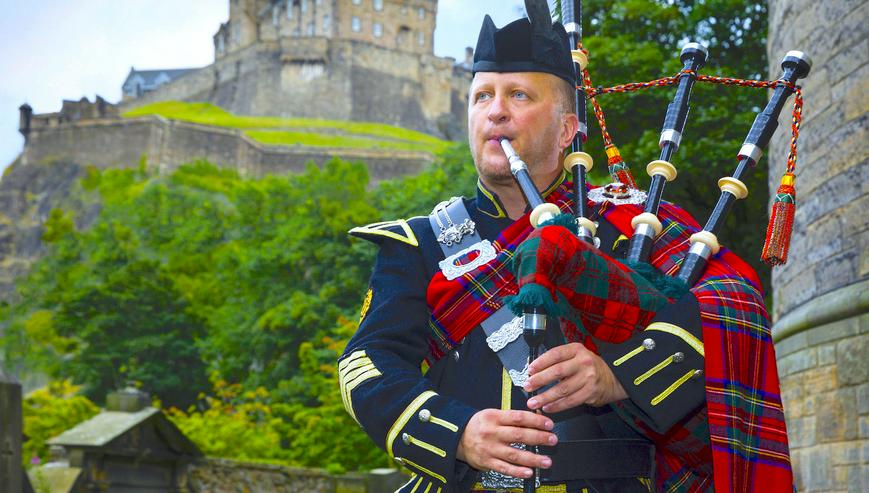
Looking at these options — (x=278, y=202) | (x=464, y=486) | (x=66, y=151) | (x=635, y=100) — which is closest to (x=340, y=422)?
(x=635, y=100)

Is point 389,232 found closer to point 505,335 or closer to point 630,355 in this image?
point 505,335

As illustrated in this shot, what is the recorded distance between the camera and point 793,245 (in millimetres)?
10797

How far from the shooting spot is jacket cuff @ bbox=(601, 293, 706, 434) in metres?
2.86

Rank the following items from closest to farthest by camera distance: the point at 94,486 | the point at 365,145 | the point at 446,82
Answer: the point at 94,486
the point at 365,145
the point at 446,82

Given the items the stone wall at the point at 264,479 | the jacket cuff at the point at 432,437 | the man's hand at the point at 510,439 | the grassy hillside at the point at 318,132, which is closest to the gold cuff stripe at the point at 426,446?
the jacket cuff at the point at 432,437

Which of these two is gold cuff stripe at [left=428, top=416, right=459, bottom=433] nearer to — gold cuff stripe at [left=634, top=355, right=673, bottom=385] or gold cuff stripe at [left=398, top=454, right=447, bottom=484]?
gold cuff stripe at [left=398, top=454, right=447, bottom=484]

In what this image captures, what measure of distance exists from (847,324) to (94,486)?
8.72 meters

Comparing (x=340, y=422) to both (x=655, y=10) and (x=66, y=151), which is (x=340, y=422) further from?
(x=66, y=151)

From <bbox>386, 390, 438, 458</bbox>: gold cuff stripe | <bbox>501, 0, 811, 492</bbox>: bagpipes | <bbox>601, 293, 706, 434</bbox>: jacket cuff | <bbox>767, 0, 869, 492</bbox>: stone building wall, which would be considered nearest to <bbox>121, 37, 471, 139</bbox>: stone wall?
<bbox>767, 0, 869, 492</bbox>: stone building wall

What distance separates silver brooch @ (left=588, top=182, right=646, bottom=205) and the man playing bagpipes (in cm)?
1

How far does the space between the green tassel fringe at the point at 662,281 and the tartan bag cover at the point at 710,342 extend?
0.04 metres

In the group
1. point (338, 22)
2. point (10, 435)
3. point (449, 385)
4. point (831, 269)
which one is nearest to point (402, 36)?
point (338, 22)

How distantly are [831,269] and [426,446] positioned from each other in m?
7.58

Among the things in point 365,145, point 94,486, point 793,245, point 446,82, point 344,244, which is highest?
point 446,82
